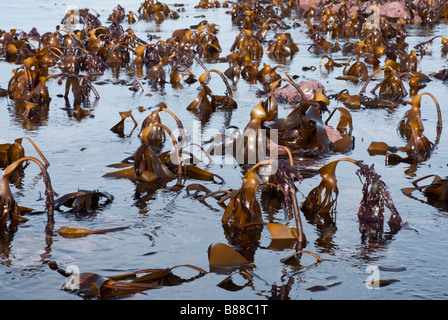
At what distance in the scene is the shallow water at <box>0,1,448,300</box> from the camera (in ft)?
10.0

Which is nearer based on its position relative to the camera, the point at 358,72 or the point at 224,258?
the point at 224,258

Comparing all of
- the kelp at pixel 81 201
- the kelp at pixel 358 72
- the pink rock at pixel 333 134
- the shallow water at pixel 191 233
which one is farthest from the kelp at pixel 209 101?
the kelp at pixel 81 201

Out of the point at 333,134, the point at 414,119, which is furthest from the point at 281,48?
the point at 414,119

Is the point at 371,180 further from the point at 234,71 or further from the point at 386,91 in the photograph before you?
the point at 234,71

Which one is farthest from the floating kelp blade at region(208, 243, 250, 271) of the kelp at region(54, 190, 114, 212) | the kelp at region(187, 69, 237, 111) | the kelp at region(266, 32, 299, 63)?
the kelp at region(266, 32, 299, 63)

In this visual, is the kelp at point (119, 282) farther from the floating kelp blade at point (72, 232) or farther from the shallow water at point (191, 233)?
the floating kelp blade at point (72, 232)

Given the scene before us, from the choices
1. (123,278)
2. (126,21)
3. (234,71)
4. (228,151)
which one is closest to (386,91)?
(234,71)

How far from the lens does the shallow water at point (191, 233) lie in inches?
120

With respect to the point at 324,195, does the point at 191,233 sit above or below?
below

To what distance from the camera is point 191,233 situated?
3682 mm

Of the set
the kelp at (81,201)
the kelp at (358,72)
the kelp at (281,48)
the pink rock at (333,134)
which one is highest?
the kelp at (281,48)

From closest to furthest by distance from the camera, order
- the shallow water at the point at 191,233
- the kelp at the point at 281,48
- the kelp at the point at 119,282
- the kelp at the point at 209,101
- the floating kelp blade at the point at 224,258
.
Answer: the kelp at the point at 119,282, the shallow water at the point at 191,233, the floating kelp blade at the point at 224,258, the kelp at the point at 209,101, the kelp at the point at 281,48

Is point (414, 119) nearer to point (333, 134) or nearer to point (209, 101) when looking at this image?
point (333, 134)

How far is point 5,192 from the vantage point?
11.9ft
